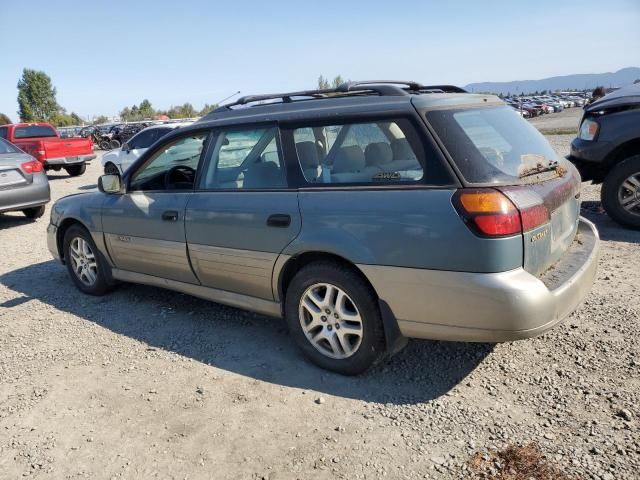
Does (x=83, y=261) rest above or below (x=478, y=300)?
below

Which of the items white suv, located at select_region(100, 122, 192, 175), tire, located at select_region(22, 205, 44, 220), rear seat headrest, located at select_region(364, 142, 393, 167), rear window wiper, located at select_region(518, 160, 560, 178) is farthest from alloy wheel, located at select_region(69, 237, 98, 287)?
white suv, located at select_region(100, 122, 192, 175)

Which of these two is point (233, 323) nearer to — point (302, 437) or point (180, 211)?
point (180, 211)

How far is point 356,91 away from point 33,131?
15.9 metres

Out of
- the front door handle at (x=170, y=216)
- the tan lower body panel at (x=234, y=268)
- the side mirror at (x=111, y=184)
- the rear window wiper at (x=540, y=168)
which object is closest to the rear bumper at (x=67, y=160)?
the side mirror at (x=111, y=184)

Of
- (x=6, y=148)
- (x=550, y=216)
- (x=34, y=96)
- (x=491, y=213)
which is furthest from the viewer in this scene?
(x=34, y=96)

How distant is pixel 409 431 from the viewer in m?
2.75

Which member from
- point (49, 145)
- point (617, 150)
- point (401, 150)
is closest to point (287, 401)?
point (401, 150)

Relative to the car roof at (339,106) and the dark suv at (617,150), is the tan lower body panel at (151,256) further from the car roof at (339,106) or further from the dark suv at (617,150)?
the dark suv at (617,150)

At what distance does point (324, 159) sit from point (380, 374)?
1426 millimetres

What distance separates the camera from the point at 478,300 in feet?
8.84

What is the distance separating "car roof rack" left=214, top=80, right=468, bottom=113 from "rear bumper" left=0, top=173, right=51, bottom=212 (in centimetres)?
594

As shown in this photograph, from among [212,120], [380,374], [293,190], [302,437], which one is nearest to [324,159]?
[293,190]

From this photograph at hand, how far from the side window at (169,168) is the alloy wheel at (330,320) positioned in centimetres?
Answer: 152

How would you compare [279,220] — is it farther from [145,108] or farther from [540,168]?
[145,108]
